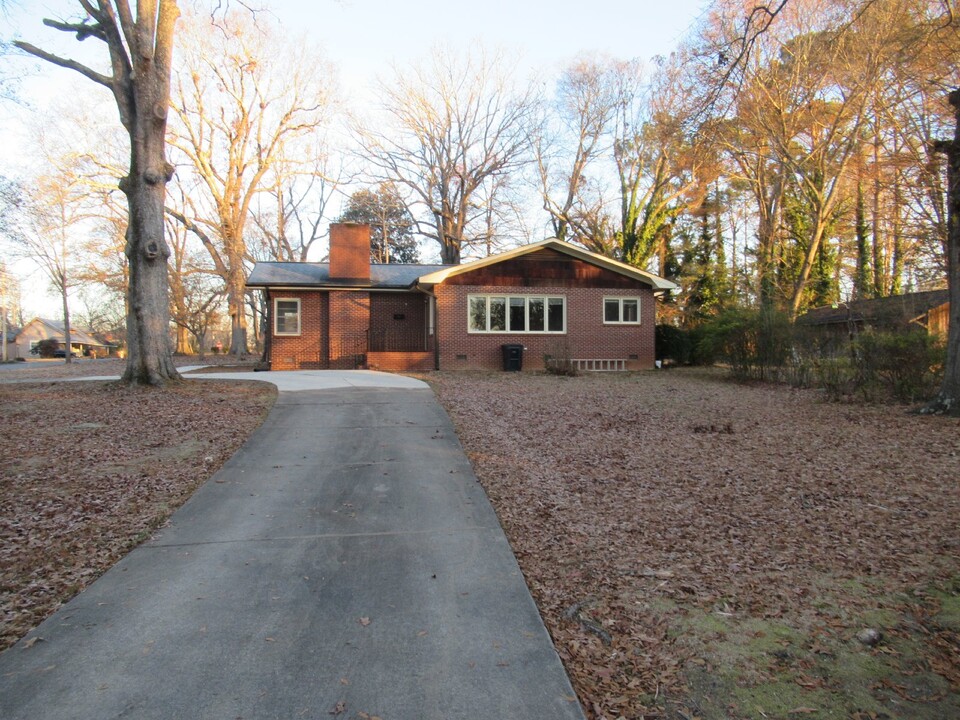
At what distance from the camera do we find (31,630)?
3.46m

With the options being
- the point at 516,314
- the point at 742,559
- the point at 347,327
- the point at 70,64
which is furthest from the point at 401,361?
the point at 742,559

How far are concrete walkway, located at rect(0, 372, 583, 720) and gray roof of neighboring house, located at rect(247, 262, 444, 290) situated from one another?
50.8 ft

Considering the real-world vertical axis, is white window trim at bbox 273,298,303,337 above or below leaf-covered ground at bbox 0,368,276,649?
above

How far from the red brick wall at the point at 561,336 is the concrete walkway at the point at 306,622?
13564 mm

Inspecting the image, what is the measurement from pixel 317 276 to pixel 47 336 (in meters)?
67.8

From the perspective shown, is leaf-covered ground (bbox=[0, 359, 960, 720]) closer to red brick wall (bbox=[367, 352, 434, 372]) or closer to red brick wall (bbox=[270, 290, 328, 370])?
red brick wall (bbox=[367, 352, 434, 372])

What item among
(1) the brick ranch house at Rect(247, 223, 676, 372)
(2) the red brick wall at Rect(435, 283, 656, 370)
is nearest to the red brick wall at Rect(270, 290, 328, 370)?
(1) the brick ranch house at Rect(247, 223, 676, 372)

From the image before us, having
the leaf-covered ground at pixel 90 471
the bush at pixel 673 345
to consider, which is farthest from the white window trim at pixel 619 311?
the leaf-covered ground at pixel 90 471

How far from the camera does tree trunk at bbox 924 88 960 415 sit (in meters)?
9.62

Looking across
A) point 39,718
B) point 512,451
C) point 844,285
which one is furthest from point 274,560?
point 844,285

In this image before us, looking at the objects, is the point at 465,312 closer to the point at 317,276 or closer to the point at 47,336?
the point at 317,276

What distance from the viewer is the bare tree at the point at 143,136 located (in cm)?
1304

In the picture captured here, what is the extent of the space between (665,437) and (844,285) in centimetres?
2594

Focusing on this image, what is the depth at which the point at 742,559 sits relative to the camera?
4.36 m
